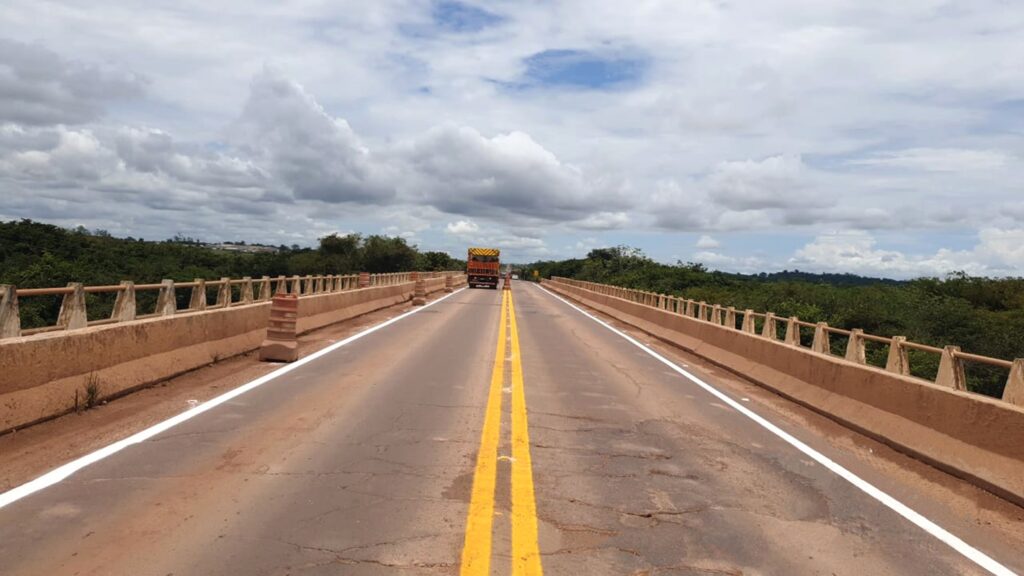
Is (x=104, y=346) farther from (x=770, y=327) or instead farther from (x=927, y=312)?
(x=927, y=312)

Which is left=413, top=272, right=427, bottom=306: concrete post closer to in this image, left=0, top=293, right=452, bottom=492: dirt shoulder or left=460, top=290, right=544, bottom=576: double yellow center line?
left=0, top=293, right=452, bottom=492: dirt shoulder

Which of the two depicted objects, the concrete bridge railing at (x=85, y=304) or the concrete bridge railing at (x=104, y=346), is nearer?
the concrete bridge railing at (x=104, y=346)

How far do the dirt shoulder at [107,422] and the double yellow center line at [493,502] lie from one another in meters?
3.58

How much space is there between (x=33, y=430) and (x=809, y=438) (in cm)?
852

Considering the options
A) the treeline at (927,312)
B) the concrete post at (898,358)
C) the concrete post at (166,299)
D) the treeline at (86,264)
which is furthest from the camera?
the treeline at (86,264)

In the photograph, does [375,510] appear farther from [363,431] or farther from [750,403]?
[750,403]

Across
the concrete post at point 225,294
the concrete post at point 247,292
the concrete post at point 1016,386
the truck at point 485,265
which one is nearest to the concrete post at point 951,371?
the concrete post at point 1016,386

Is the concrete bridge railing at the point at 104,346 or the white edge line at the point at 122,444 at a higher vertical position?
the concrete bridge railing at the point at 104,346

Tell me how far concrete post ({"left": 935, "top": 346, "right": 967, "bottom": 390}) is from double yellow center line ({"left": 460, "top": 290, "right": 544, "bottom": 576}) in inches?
182

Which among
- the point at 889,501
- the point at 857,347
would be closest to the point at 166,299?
the point at 857,347

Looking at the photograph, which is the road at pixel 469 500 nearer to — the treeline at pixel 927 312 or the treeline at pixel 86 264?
the treeline at pixel 927 312

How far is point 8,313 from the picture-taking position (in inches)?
324

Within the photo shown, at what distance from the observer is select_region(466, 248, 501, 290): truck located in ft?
244

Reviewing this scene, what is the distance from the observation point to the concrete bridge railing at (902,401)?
702 centimetres
